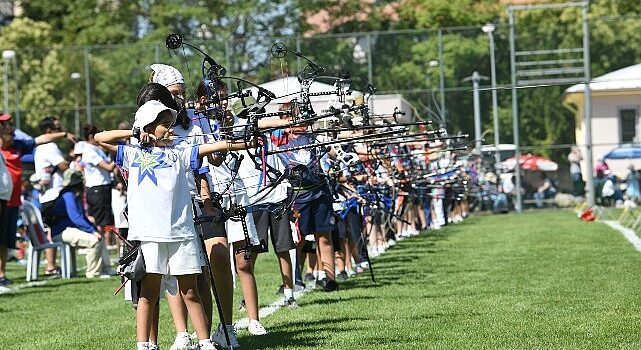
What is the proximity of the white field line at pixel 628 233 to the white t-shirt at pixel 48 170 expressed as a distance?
7452mm

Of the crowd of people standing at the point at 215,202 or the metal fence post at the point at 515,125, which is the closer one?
the crowd of people standing at the point at 215,202

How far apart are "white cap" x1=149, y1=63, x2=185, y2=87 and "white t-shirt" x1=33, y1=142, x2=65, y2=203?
9.70 m

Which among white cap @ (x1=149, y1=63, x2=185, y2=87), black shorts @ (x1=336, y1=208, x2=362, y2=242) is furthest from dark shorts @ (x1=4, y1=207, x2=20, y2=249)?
white cap @ (x1=149, y1=63, x2=185, y2=87)

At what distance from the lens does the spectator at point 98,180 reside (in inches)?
721

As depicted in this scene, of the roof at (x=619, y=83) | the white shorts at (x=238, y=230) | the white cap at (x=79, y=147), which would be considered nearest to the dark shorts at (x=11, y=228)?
the white cap at (x=79, y=147)

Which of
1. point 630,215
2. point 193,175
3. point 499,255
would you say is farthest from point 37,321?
point 630,215

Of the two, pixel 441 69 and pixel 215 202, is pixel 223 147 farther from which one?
pixel 441 69

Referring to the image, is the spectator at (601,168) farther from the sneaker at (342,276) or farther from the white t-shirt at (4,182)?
the white t-shirt at (4,182)

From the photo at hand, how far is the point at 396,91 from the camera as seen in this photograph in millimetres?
39500

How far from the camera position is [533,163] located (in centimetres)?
3906

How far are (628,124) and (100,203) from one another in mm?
22414

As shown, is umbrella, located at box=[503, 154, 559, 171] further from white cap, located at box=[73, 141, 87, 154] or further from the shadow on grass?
the shadow on grass

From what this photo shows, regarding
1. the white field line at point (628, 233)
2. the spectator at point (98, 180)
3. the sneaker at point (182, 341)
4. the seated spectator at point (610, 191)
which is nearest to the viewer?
the sneaker at point (182, 341)

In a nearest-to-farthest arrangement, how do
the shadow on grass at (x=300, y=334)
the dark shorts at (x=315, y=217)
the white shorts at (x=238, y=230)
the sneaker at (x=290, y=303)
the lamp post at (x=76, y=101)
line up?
the shadow on grass at (x=300, y=334) < the white shorts at (x=238, y=230) < the sneaker at (x=290, y=303) < the dark shorts at (x=315, y=217) < the lamp post at (x=76, y=101)
